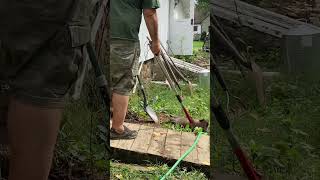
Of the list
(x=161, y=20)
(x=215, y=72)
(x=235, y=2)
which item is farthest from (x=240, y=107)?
(x=161, y=20)

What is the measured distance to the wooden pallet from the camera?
2393 millimetres

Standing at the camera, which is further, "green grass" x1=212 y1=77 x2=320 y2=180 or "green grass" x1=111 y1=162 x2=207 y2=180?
"green grass" x1=111 y1=162 x2=207 y2=180

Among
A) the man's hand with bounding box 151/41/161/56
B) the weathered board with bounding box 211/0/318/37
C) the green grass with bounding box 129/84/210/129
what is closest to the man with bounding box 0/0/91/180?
the weathered board with bounding box 211/0/318/37

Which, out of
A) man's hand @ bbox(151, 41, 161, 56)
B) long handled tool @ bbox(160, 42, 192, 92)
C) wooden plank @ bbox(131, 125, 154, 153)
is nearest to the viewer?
man's hand @ bbox(151, 41, 161, 56)

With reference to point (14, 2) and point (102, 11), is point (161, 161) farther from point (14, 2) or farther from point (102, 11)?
point (14, 2)

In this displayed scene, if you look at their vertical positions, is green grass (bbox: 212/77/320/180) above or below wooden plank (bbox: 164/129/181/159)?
above

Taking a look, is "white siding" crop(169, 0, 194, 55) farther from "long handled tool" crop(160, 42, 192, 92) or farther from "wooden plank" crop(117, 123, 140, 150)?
"wooden plank" crop(117, 123, 140, 150)

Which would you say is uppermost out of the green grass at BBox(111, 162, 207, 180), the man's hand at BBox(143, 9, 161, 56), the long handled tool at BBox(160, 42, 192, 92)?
the man's hand at BBox(143, 9, 161, 56)

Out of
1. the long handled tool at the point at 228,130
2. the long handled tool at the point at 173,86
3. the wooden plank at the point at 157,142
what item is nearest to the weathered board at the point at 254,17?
the long handled tool at the point at 228,130

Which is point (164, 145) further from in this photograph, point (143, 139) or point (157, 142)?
point (143, 139)

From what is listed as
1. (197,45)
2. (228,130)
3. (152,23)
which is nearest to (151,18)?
(152,23)

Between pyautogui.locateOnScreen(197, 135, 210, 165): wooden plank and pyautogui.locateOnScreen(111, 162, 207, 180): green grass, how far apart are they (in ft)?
0.28

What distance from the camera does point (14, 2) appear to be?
1199mm

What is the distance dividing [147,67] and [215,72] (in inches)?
37.6
